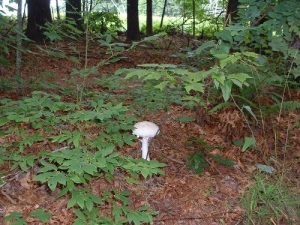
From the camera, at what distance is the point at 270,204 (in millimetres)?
3324

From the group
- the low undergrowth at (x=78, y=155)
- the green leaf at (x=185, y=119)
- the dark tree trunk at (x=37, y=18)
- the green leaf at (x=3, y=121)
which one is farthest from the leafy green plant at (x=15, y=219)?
the dark tree trunk at (x=37, y=18)

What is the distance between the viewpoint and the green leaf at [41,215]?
294cm

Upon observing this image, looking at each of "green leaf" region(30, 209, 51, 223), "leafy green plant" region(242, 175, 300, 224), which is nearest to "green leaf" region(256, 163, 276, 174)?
"leafy green plant" region(242, 175, 300, 224)

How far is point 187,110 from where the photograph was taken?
16.0 ft

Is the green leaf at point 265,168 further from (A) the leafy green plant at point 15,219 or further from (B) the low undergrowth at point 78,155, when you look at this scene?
(A) the leafy green plant at point 15,219

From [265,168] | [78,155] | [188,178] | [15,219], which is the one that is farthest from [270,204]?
[15,219]

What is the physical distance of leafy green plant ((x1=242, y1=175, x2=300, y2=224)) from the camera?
3.27 metres

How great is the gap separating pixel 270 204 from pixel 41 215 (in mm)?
2059

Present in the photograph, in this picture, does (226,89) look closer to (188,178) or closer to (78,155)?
(188,178)

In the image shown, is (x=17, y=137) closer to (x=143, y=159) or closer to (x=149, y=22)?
(x=143, y=159)

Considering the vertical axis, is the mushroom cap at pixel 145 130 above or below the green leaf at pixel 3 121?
below

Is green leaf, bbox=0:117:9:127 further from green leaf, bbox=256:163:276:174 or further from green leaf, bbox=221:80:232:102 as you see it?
green leaf, bbox=256:163:276:174

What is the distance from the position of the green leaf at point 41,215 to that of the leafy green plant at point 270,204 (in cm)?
177

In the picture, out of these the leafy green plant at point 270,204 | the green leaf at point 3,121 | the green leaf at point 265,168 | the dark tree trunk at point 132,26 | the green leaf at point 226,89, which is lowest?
the leafy green plant at point 270,204
